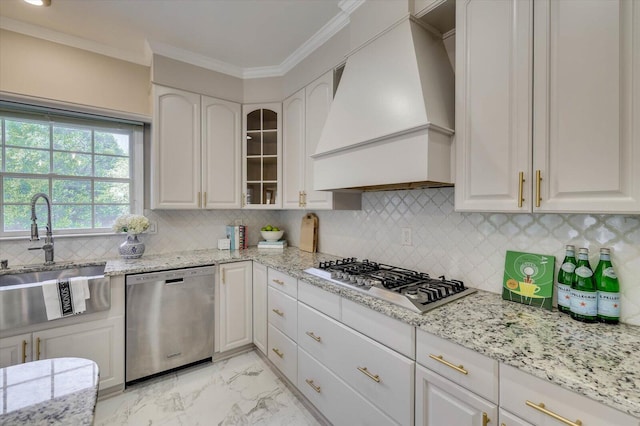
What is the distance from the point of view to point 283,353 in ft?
7.06

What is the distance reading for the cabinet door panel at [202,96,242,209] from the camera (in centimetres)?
274

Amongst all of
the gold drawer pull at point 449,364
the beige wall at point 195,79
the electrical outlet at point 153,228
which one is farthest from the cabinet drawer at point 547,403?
the beige wall at point 195,79

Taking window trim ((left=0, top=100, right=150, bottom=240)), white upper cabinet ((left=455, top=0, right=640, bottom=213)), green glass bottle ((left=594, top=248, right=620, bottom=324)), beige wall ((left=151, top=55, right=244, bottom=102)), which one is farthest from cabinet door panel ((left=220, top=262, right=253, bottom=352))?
green glass bottle ((left=594, top=248, right=620, bottom=324))

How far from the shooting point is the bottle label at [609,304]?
3.61 feet

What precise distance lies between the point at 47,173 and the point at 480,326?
3.31m

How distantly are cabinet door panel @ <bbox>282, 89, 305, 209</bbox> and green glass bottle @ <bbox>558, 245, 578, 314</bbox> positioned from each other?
73.7 inches

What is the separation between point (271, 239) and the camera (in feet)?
10.2

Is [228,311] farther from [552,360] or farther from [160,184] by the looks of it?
[552,360]

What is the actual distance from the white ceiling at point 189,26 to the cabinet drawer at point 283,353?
2411 millimetres

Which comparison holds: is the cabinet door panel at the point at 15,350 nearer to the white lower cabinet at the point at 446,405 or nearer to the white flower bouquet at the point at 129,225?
the white flower bouquet at the point at 129,225

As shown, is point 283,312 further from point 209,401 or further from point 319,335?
point 209,401

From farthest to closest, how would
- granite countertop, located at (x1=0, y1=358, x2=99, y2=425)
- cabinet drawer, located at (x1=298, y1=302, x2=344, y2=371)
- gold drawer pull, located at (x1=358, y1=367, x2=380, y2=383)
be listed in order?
cabinet drawer, located at (x1=298, y1=302, x2=344, y2=371)
gold drawer pull, located at (x1=358, y1=367, x2=380, y2=383)
granite countertop, located at (x1=0, y1=358, x2=99, y2=425)

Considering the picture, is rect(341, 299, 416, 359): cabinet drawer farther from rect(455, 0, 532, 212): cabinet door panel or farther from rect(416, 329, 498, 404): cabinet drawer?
rect(455, 0, 532, 212): cabinet door panel

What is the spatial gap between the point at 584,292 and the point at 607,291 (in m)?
0.08
